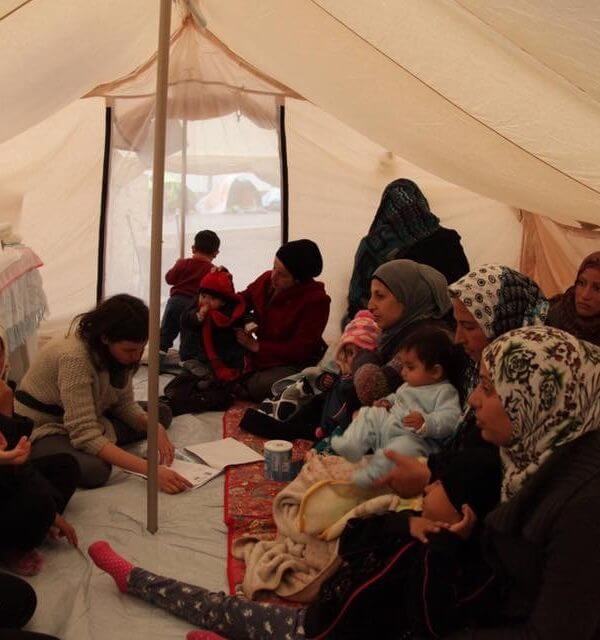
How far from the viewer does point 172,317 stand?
13.1ft

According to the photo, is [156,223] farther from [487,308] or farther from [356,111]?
[356,111]

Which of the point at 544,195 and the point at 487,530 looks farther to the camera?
the point at 544,195

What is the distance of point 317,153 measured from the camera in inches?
175

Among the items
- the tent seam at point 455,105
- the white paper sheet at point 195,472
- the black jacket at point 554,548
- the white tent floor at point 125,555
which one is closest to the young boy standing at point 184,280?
the white paper sheet at point 195,472

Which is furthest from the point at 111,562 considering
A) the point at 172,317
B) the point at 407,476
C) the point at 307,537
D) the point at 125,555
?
the point at 172,317

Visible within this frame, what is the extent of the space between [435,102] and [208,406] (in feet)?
5.29

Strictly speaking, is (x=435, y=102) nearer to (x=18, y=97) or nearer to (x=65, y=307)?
(x=18, y=97)

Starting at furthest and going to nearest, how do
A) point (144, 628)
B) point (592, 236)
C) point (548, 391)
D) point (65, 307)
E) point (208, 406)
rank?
point (65, 307), point (592, 236), point (208, 406), point (144, 628), point (548, 391)

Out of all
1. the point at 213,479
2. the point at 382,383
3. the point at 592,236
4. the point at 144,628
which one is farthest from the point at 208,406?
the point at 592,236

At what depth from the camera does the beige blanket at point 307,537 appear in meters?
1.81

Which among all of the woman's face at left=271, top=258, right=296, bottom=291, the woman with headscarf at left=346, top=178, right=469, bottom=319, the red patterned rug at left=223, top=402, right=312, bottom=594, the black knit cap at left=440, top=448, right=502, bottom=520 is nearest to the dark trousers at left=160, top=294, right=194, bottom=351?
the woman's face at left=271, top=258, right=296, bottom=291

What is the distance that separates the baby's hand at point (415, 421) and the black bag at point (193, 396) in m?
1.39

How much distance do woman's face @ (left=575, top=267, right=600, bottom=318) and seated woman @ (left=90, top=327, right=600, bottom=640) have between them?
1.53m

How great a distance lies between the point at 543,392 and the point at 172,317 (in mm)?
2947
